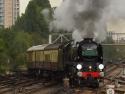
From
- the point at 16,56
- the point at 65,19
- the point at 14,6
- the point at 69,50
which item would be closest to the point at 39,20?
the point at 16,56

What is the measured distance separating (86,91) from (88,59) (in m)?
2.53

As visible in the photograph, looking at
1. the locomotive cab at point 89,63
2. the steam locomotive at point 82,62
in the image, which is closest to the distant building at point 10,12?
the steam locomotive at point 82,62

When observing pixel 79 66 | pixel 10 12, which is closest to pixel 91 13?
pixel 79 66

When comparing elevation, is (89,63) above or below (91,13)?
below

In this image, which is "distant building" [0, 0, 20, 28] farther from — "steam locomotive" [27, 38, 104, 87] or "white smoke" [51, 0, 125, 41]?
"steam locomotive" [27, 38, 104, 87]

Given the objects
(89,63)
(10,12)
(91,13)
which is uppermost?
(10,12)

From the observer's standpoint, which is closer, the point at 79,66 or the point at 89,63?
the point at 79,66

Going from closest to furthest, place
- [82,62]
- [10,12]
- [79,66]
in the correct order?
[79,66] < [82,62] < [10,12]

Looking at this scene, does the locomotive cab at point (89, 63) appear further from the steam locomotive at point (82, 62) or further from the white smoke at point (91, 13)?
the white smoke at point (91, 13)

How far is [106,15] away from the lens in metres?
30.1

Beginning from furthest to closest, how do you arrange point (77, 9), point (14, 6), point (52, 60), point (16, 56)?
point (14, 6) → point (16, 56) → point (52, 60) → point (77, 9)

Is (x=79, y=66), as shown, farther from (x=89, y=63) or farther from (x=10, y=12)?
(x=10, y=12)

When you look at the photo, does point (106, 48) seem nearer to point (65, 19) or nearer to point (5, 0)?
point (65, 19)

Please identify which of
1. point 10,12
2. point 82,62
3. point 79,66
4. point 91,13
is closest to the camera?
point 79,66
